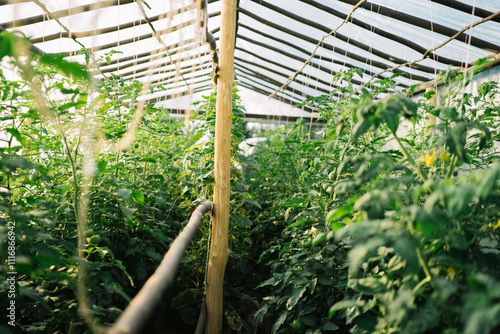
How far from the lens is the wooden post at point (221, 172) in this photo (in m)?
1.77

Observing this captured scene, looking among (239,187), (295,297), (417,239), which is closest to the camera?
(417,239)

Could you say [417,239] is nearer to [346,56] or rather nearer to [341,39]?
[341,39]

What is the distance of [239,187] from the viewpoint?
2.27 meters

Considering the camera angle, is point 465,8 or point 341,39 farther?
point 341,39

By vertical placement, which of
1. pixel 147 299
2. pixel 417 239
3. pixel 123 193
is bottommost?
pixel 147 299

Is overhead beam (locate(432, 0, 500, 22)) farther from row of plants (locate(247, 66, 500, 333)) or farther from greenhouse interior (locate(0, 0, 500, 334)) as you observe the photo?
row of plants (locate(247, 66, 500, 333))

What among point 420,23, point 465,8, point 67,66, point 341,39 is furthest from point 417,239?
point 341,39

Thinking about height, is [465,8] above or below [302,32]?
below

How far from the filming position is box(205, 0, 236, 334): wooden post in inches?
69.6

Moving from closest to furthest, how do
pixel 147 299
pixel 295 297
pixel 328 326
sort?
pixel 147 299 → pixel 328 326 → pixel 295 297

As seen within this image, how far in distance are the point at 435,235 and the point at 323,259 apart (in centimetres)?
81

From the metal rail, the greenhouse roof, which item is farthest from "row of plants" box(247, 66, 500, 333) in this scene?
the greenhouse roof

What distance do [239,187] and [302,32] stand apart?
3032 millimetres

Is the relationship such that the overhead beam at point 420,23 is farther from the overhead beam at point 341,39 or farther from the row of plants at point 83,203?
the row of plants at point 83,203
